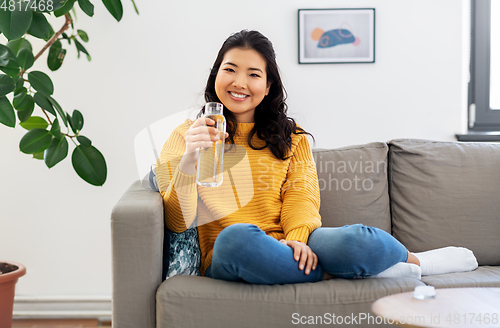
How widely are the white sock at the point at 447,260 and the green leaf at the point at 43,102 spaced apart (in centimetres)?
133

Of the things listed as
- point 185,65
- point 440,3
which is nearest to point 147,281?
point 185,65

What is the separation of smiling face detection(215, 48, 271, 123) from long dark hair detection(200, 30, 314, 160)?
31 mm

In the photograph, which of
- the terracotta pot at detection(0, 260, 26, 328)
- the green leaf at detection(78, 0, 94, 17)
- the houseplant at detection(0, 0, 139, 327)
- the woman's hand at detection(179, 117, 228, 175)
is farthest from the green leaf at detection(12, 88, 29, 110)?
the woman's hand at detection(179, 117, 228, 175)

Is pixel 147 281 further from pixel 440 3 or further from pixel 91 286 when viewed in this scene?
pixel 440 3

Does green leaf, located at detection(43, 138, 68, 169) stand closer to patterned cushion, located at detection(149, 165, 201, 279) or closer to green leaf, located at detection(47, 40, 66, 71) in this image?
patterned cushion, located at detection(149, 165, 201, 279)

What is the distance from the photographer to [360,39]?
2.09 metres

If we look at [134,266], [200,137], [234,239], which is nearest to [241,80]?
[200,137]

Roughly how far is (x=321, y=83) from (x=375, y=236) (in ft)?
3.67

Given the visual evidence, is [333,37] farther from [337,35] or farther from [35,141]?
[35,141]

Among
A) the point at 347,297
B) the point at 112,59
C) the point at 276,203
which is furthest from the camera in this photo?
the point at 112,59

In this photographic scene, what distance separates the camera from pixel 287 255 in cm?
116

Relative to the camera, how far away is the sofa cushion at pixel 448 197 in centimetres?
158

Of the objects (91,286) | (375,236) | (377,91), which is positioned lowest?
(91,286)

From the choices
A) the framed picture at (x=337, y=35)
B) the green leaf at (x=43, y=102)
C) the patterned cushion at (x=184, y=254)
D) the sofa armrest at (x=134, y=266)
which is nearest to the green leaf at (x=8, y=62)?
the green leaf at (x=43, y=102)
